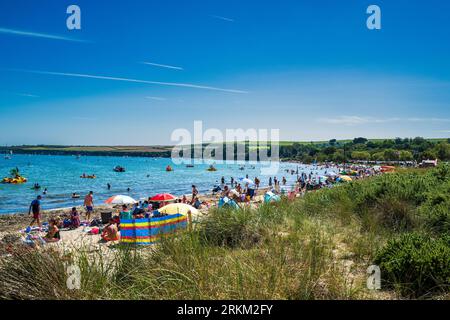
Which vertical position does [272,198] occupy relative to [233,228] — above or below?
below

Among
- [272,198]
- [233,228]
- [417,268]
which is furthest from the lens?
[272,198]

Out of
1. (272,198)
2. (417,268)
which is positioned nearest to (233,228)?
(417,268)

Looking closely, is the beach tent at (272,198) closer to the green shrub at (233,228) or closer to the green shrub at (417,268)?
the green shrub at (233,228)

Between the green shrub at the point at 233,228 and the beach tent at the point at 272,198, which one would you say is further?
the beach tent at the point at 272,198

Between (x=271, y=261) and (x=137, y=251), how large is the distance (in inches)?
80.5

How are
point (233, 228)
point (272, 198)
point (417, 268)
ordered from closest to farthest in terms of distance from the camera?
point (417, 268) → point (233, 228) → point (272, 198)

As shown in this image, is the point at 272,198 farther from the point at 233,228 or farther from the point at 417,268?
the point at 417,268

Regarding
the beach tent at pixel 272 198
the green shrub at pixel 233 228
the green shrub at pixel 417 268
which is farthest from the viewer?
the beach tent at pixel 272 198

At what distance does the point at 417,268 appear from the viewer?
3967 mm

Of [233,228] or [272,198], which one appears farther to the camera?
[272,198]

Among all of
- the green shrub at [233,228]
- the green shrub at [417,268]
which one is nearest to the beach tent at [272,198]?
the green shrub at [233,228]

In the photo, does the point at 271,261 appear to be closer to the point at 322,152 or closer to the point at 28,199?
the point at 28,199

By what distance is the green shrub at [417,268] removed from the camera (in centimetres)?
382
